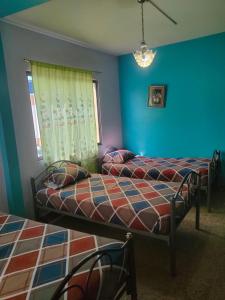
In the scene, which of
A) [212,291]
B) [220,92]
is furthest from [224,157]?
[212,291]

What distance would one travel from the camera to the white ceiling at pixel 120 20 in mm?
2467

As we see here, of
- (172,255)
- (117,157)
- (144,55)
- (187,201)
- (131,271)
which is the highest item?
(144,55)

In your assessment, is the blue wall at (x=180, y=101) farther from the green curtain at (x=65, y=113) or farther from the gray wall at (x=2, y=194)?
the gray wall at (x=2, y=194)

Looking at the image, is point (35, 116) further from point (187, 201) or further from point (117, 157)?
point (187, 201)

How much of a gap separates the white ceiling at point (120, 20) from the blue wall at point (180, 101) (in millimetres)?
354

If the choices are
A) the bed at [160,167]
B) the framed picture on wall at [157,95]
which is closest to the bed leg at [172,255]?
the bed at [160,167]

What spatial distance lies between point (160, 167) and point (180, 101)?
139 centimetres

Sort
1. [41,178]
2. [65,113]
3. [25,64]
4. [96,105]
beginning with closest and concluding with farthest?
[25,64], [41,178], [65,113], [96,105]

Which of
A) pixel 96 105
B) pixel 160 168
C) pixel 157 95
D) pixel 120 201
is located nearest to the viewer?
pixel 120 201

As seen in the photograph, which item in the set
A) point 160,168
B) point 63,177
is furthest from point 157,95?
point 63,177

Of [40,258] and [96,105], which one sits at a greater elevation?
[96,105]

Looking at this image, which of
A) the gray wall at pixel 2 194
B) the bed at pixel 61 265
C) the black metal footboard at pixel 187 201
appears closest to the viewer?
the bed at pixel 61 265

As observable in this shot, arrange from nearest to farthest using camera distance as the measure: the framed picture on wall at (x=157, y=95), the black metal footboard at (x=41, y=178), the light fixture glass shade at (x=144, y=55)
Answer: the light fixture glass shade at (x=144, y=55), the black metal footboard at (x=41, y=178), the framed picture on wall at (x=157, y=95)

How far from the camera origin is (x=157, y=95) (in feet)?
14.4
